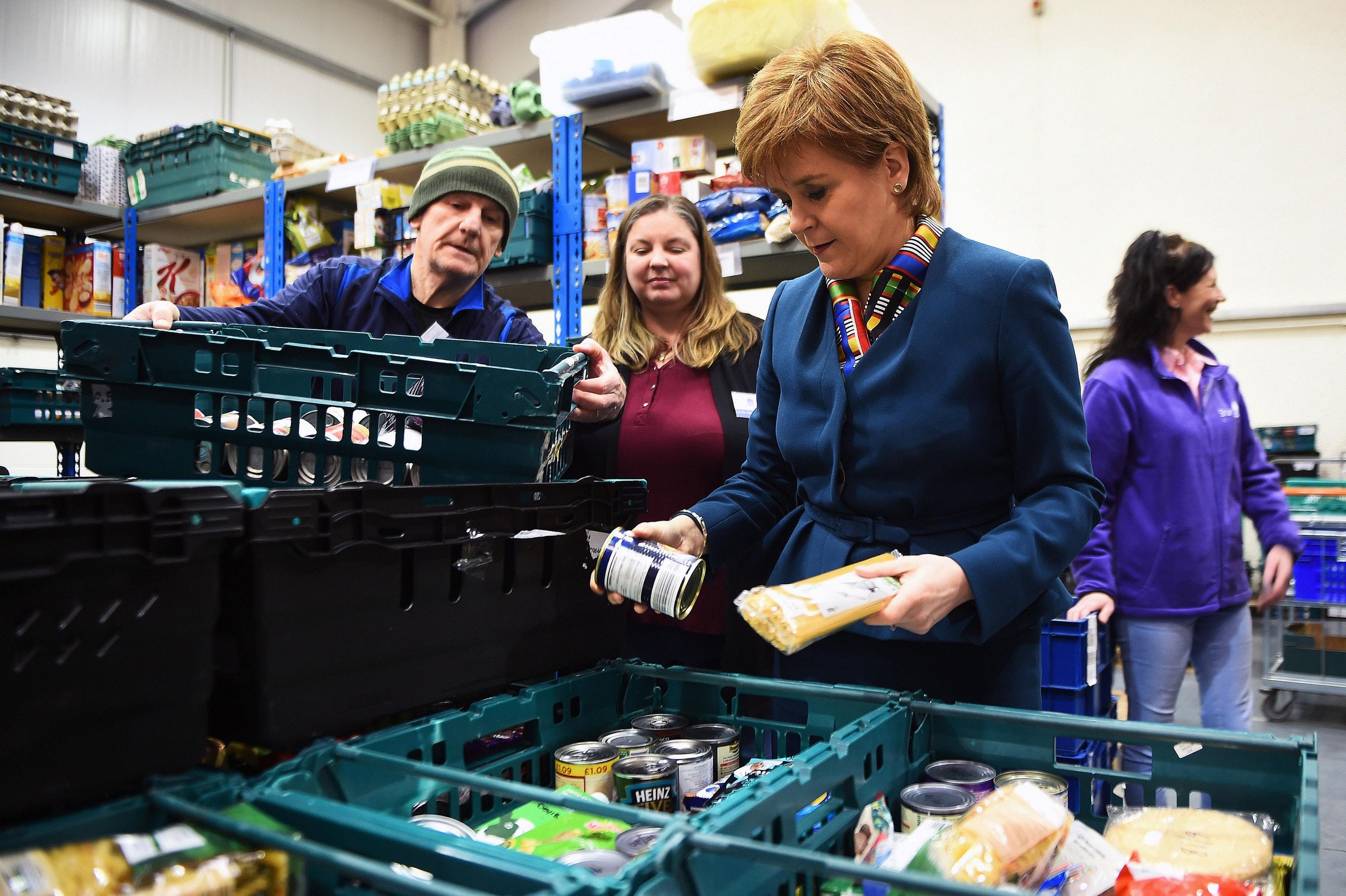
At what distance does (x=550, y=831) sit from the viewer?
95 cm

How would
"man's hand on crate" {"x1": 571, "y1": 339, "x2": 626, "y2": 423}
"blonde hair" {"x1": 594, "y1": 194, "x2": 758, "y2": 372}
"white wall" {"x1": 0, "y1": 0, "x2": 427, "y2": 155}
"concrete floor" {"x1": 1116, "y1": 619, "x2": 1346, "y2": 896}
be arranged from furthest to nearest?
"white wall" {"x1": 0, "y1": 0, "x2": 427, "y2": 155}
"concrete floor" {"x1": 1116, "y1": 619, "x2": 1346, "y2": 896}
"blonde hair" {"x1": 594, "y1": 194, "x2": 758, "y2": 372}
"man's hand on crate" {"x1": 571, "y1": 339, "x2": 626, "y2": 423}

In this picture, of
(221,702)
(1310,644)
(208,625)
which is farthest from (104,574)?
(1310,644)

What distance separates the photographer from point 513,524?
3.72 feet

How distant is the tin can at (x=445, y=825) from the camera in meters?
0.87

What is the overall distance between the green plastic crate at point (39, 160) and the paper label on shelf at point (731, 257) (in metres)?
3.66

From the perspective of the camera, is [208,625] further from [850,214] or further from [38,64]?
[38,64]

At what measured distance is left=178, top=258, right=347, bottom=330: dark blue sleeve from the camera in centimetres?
210

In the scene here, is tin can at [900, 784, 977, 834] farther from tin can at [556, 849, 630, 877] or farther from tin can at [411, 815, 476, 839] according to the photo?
tin can at [411, 815, 476, 839]

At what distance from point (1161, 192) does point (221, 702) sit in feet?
24.0

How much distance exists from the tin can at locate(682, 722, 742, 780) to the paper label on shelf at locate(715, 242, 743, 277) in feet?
7.29

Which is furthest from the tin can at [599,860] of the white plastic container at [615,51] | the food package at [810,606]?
the white plastic container at [615,51]

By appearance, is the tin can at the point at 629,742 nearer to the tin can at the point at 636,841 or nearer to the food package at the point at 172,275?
the tin can at the point at 636,841

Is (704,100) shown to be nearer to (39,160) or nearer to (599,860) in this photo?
(599,860)

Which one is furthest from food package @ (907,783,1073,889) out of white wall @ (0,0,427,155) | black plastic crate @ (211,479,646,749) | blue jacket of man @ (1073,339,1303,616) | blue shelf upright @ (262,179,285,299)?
white wall @ (0,0,427,155)
